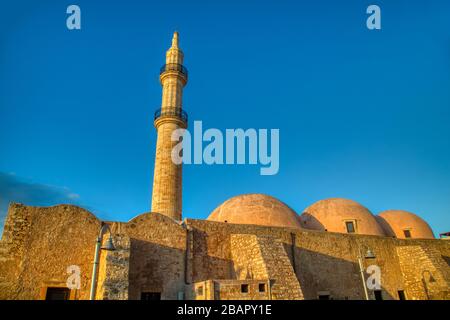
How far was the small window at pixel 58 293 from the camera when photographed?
371 inches

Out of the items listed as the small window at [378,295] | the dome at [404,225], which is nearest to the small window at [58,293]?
the small window at [378,295]

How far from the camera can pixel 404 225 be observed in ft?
66.8

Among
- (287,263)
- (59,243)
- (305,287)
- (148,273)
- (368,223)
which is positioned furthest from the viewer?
(368,223)

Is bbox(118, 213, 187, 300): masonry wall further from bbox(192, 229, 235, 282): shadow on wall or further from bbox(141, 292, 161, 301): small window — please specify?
bbox(192, 229, 235, 282): shadow on wall

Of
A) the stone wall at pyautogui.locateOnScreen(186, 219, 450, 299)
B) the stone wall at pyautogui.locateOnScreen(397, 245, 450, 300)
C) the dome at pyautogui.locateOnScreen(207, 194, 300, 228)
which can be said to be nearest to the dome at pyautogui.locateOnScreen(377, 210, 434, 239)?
the stone wall at pyautogui.locateOnScreen(186, 219, 450, 299)

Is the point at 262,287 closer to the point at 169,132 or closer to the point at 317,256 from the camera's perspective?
the point at 317,256

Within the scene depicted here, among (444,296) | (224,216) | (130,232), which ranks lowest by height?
(444,296)

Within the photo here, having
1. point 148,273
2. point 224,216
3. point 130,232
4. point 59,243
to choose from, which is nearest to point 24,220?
point 59,243

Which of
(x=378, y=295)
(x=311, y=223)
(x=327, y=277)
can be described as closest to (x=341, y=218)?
(x=311, y=223)

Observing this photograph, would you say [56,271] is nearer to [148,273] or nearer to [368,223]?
[148,273]

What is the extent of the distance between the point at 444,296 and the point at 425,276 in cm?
121

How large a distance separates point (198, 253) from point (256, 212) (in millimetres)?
4328

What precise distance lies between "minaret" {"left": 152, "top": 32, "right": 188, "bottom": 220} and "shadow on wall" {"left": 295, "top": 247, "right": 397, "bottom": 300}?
629cm

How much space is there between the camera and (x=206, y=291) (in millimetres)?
9242
